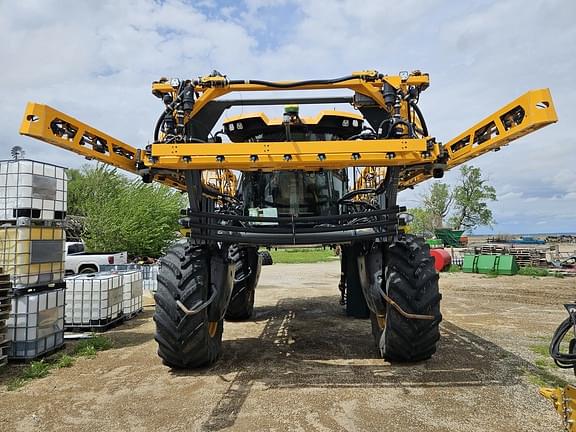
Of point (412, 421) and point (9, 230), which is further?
point (9, 230)

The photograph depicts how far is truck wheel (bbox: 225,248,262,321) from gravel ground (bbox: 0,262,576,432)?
74cm

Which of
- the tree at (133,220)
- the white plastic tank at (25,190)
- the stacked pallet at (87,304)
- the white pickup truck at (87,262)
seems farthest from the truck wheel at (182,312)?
the tree at (133,220)

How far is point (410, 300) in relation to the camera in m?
4.27

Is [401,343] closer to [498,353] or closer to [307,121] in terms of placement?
[498,353]

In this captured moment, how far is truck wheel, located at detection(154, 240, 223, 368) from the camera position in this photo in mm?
4301

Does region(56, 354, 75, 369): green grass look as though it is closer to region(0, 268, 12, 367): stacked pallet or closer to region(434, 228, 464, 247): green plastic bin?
region(0, 268, 12, 367): stacked pallet

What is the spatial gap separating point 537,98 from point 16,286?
230 inches

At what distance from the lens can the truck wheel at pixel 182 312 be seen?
4.30 m

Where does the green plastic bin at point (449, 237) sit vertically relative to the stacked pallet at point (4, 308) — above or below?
above

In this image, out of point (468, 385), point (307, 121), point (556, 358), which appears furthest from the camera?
point (307, 121)

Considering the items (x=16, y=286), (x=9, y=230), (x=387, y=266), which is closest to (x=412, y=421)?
(x=387, y=266)

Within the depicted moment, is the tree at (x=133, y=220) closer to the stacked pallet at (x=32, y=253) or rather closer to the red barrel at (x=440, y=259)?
the red barrel at (x=440, y=259)

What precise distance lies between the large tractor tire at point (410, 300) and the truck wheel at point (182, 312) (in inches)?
73.9

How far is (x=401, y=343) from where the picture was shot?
4.43 metres
